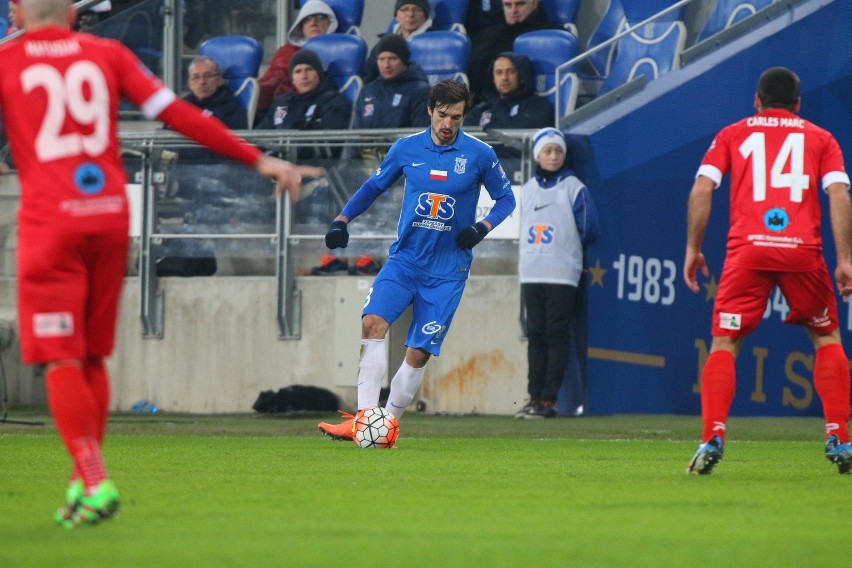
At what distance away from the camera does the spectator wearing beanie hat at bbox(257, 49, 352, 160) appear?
1585 cm

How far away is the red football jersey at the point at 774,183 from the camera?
7.74 m

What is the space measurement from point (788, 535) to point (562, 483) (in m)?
2.14

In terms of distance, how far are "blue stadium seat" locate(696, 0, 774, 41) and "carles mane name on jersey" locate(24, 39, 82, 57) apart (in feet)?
31.5

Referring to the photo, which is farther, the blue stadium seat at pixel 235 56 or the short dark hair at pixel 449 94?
the blue stadium seat at pixel 235 56

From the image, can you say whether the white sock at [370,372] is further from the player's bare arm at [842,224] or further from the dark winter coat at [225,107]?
the dark winter coat at [225,107]

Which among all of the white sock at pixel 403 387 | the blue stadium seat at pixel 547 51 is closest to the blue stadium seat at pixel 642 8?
the blue stadium seat at pixel 547 51

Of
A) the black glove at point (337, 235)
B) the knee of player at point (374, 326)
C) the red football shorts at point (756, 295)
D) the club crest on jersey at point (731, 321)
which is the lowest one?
the knee of player at point (374, 326)

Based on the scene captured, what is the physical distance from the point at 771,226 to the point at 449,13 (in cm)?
969

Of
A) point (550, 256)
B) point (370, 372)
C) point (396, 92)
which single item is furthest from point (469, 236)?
point (396, 92)

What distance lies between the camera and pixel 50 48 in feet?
18.5

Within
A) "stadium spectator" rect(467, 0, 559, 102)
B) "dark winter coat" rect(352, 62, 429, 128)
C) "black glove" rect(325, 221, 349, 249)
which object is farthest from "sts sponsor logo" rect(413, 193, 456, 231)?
"stadium spectator" rect(467, 0, 559, 102)

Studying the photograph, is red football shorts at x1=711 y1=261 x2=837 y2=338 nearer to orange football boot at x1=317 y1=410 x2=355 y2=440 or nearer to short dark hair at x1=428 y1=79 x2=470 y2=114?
short dark hair at x1=428 y1=79 x2=470 y2=114

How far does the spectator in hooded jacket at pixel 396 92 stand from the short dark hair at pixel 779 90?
301 inches

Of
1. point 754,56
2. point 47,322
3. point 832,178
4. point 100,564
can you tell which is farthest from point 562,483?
point 754,56
